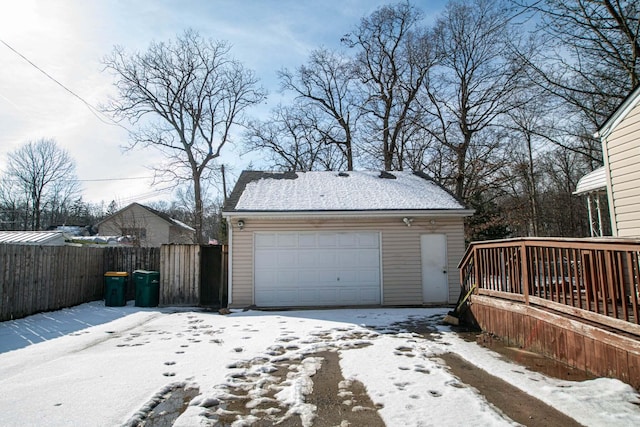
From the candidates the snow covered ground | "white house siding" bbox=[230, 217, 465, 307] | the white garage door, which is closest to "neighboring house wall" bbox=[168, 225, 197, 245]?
"white house siding" bbox=[230, 217, 465, 307]

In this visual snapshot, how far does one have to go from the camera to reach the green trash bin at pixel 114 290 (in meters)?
10.2

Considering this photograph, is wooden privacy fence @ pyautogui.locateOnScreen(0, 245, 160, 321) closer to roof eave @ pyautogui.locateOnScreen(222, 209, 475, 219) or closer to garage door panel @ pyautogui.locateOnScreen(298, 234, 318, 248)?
roof eave @ pyautogui.locateOnScreen(222, 209, 475, 219)

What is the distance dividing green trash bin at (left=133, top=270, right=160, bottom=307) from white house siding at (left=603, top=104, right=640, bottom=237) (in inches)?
425

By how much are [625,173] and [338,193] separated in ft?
22.1

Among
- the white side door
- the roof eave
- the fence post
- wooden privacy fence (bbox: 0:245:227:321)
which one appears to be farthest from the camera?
the white side door

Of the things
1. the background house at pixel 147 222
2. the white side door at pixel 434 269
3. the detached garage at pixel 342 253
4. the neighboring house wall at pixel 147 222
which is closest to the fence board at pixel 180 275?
the detached garage at pixel 342 253

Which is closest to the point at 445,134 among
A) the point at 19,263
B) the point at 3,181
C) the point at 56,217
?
the point at 19,263

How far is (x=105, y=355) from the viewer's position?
532 cm

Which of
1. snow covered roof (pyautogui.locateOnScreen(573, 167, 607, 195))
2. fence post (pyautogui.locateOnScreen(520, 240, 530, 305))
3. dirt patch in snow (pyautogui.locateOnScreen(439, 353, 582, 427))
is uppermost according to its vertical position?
snow covered roof (pyautogui.locateOnScreen(573, 167, 607, 195))

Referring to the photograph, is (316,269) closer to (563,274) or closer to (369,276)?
(369,276)

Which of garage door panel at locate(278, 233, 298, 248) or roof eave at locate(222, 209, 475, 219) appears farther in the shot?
garage door panel at locate(278, 233, 298, 248)

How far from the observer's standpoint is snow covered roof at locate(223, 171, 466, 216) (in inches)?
400

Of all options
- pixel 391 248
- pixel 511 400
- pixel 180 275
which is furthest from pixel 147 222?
pixel 511 400

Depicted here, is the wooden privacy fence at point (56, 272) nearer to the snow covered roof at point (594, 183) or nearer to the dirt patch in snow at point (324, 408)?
the dirt patch in snow at point (324, 408)
